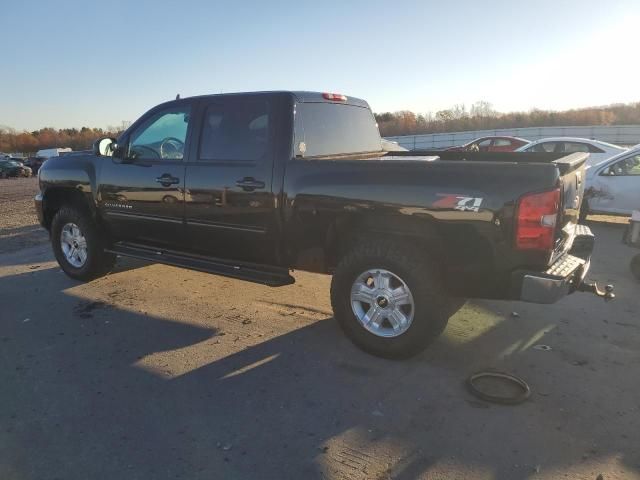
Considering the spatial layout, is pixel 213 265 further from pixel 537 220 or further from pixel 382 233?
pixel 537 220

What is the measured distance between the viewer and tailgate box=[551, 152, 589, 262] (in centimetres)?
350

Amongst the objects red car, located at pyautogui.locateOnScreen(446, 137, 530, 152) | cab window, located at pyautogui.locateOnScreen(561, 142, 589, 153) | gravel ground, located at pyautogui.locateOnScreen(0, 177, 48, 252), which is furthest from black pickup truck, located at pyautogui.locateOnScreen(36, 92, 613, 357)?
red car, located at pyautogui.locateOnScreen(446, 137, 530, 152)

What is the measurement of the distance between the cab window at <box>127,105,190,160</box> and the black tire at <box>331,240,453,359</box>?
2151mm

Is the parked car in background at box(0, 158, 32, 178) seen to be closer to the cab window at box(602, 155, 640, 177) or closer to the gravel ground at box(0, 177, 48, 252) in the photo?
the gravel ground at box(0, 177, 48, 252)

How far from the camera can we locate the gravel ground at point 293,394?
272 cm

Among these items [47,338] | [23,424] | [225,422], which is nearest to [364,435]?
[225,422]

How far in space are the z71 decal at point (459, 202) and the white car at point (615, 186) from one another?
6832mm

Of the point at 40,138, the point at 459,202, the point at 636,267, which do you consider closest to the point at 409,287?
the point at 459,202

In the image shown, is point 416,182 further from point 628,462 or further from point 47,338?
point 47,338

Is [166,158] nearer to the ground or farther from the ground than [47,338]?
farther from the ground

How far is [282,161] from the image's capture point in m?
4.23

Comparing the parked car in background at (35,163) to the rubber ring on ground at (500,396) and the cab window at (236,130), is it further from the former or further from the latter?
the rubber ring on ground at (500,396)

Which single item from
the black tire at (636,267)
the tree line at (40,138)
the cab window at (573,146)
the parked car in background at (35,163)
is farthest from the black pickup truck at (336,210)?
the tree line at (40,138)

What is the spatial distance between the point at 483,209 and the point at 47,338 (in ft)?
12.4
